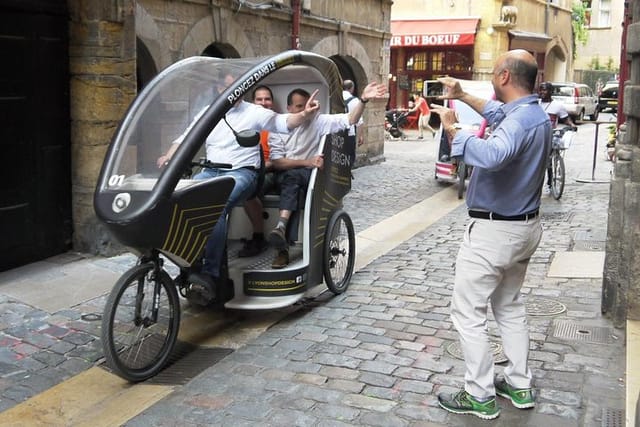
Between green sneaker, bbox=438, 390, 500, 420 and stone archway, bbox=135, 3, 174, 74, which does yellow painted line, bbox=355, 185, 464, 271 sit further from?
green sneaker, bbox=438, 390, 500, 420

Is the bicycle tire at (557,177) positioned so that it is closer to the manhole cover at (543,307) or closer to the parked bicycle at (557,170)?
the parked bicycle at (557,170)

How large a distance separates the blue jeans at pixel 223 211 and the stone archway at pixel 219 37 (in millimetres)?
4274

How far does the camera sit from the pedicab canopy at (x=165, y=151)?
4527mm

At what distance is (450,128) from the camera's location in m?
3.83

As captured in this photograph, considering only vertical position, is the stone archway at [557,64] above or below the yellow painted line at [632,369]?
above

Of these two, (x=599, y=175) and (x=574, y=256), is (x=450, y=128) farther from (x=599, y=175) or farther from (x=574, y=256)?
(x=599, y=175)

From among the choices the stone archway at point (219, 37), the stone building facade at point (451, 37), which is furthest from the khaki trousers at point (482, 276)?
the stone building facade at point (451, 37)

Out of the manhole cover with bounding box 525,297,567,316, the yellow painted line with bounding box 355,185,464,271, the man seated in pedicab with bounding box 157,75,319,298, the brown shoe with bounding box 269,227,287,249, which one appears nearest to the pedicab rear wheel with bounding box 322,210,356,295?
the brown shoe with bounding box 269,227,287,249

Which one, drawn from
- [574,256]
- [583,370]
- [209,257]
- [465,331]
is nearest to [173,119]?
[209,257]

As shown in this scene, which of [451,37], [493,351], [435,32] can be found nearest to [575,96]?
[451,37]

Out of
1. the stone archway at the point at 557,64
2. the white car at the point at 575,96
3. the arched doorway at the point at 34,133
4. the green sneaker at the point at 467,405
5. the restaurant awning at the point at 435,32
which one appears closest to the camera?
the green sneaker at the point at 467,405

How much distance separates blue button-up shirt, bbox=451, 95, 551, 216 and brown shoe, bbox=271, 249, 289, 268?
85.3 inches

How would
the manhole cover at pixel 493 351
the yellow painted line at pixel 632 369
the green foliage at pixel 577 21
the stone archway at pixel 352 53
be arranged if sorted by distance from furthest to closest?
the green foliage at pixel 577 21
the stone archway at pixel 352 53
the manhole cover at pixel 493 351
the yellow painted line at pixel 632 369

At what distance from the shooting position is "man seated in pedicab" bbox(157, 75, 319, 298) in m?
5.32
